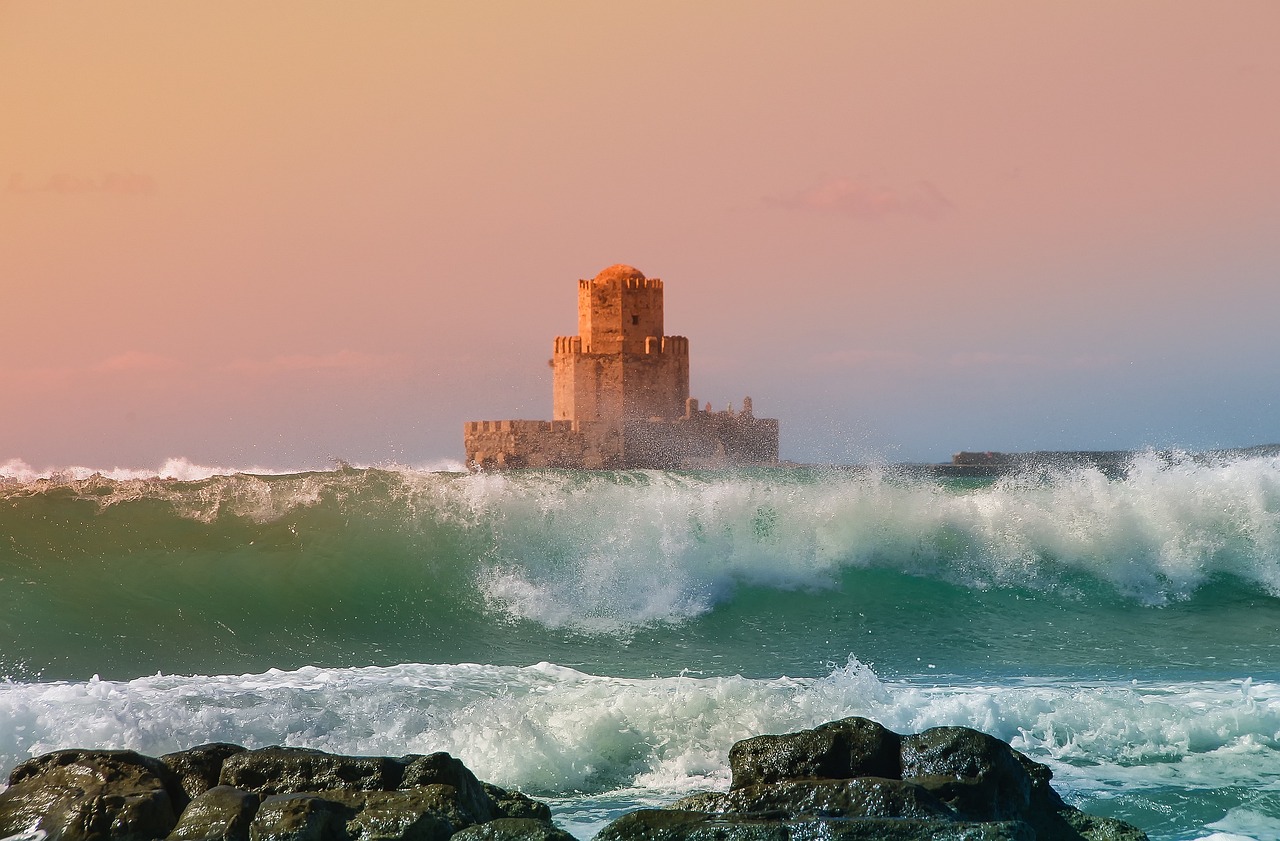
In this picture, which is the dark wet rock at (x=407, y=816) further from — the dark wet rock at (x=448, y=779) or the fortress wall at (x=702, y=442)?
the fortress wall at (x=702, y=442)

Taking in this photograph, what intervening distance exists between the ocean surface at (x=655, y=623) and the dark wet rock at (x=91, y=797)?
1573 millimetres

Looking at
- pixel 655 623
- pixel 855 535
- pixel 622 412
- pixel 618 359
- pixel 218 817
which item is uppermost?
pixel 618 359

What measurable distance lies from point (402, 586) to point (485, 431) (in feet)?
99.7

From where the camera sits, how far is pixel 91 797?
4434 mm

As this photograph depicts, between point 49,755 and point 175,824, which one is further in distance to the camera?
point 49,755

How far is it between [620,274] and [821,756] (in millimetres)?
39069

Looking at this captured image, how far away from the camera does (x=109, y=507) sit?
14.4m

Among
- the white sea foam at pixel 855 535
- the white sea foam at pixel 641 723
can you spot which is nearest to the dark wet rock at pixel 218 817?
the white sea foam at pixel 641 723

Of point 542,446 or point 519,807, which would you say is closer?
point 519,807

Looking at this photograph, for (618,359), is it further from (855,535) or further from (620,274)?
(855,535)

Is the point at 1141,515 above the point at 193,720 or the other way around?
above

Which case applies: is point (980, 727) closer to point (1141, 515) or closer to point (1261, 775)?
point (1261, 775)

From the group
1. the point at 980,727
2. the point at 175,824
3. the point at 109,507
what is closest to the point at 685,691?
the point at 980,727

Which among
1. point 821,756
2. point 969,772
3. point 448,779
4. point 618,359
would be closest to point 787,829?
point 821,756
